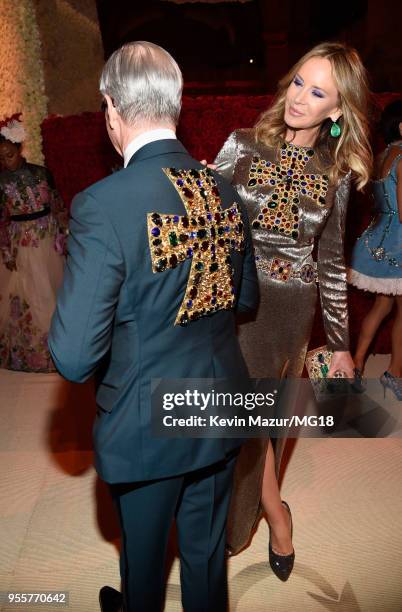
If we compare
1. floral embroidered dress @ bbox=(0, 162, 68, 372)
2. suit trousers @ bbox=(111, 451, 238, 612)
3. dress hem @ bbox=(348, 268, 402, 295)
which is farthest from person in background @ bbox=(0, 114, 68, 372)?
suit trousers @ bbox=(111, 451, 238, 612)

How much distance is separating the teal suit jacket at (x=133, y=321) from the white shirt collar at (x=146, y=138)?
0.05 feet

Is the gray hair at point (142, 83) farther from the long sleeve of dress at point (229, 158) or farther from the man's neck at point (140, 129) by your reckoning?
the long sleeve of dress at point (229, 158)

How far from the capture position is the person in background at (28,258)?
376cm

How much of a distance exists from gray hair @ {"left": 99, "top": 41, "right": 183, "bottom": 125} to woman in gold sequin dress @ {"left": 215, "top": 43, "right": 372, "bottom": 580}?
2.36 ft

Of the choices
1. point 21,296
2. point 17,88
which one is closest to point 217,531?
point 21,296

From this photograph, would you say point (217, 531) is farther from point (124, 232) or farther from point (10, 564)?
point (10, 564)

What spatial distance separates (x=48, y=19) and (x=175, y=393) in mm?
4317

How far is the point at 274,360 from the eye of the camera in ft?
6.95

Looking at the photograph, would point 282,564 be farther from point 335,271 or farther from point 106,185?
point 106,185

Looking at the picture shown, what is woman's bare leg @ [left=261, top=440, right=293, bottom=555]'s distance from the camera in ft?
7.52

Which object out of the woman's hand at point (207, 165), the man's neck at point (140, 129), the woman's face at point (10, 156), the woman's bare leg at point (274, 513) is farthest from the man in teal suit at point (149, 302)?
the woman's face at point (10, 156)

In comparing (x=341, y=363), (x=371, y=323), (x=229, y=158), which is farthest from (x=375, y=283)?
(x=229, y=158)

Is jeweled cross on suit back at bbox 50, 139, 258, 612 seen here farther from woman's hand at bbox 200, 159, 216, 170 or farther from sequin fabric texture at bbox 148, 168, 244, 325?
woman's hand at bbox 200, 159, 216, 170

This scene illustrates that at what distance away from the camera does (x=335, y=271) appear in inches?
84.4
